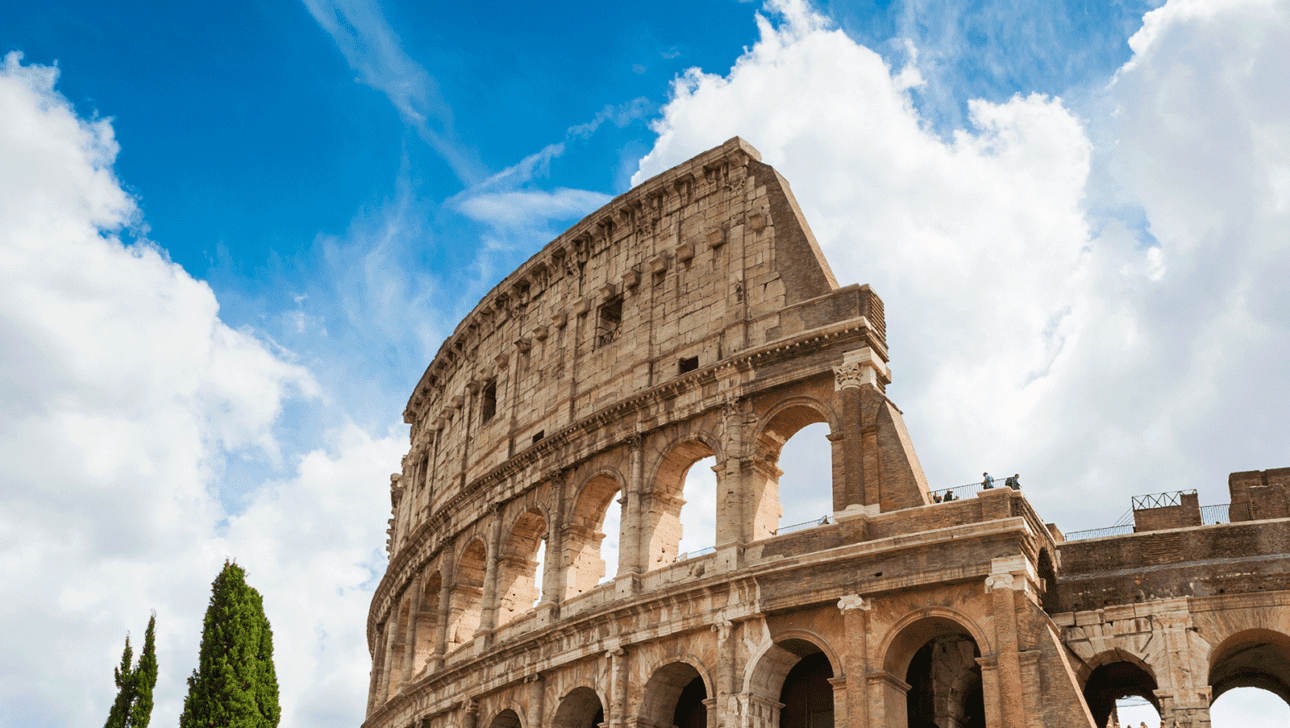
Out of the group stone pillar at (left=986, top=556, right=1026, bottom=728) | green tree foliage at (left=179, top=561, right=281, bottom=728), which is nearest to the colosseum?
stone pillar at (left=986, top=556, right=1026, bottom=728)

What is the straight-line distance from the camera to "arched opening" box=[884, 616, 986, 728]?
2030cm

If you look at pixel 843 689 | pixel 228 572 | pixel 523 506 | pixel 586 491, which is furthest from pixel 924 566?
pixel 228 572

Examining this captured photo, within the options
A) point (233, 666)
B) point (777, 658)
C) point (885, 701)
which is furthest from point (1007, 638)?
point (233, 666)

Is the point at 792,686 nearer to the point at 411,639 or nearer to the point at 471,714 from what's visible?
the point at 471,714

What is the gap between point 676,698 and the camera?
2270 centimetres

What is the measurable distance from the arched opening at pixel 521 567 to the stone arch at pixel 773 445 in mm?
6019

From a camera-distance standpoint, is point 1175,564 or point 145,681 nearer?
point 1175,564

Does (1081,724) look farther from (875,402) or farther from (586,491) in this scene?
(586,491)

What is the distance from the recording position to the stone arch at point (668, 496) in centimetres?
2377

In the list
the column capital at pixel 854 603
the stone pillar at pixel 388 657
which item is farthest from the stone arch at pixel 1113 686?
the stone pillar at pixel 388 657

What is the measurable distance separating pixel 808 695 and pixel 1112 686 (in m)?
5.88

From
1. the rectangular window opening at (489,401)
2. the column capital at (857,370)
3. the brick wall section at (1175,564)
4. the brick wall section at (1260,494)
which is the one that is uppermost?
the rectangular window opening at (489,401)

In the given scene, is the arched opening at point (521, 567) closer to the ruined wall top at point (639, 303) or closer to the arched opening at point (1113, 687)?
the ruined wall top at point (639, 303)

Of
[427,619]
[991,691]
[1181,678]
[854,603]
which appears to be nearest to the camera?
[991,691]
